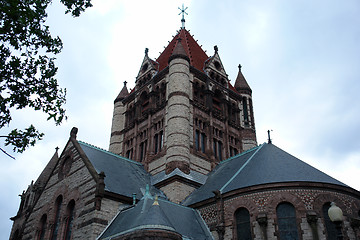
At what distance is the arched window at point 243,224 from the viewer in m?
17.3

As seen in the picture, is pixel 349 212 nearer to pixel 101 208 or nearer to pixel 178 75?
pixel 101 208

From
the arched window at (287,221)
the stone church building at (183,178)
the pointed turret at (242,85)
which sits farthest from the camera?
the pointed turret at (242,85)

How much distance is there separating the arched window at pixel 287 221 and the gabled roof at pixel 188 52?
17808 millimetres

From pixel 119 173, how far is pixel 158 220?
358 inches

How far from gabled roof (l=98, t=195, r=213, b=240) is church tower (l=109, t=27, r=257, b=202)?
3822mm

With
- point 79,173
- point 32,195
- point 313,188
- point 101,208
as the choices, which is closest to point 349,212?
point 313,188

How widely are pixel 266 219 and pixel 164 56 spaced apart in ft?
74.1

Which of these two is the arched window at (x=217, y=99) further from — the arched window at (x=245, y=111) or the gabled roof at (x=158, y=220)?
the gabled roof at (x=158, y=220)

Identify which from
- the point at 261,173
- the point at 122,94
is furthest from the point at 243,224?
the point at 122,94

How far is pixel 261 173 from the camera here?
1916 centimetres

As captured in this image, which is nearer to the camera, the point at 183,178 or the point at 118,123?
the point at 183,178

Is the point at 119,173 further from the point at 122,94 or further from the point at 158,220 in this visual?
the point at 122,94

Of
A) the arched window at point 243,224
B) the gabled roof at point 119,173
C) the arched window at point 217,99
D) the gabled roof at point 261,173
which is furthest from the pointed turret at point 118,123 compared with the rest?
the arched window at point 243,224

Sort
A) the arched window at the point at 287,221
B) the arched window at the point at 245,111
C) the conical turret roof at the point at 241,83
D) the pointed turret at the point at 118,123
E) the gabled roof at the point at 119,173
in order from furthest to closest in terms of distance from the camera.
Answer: the conical turret roof at the point at 241,83
the arched window at the point at 245,111
the pointed turret at the point at 118,123
the gabled roof at the point at 119,173
the arched window at the point at 287,221
